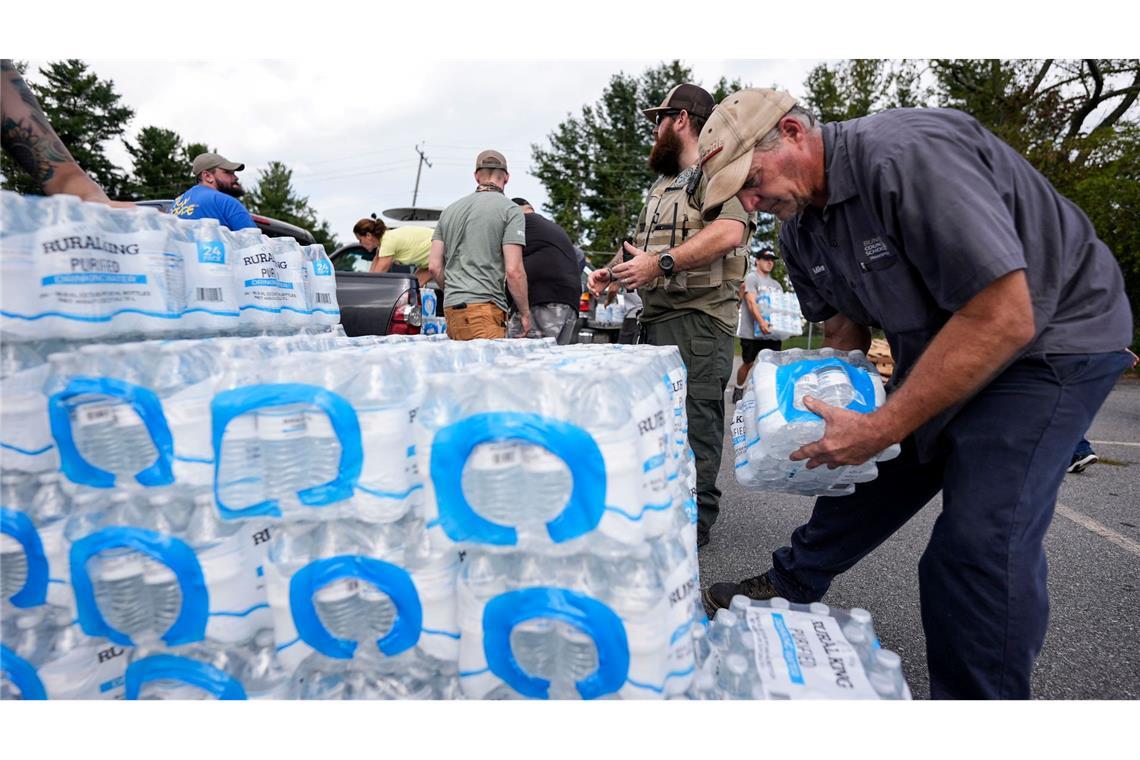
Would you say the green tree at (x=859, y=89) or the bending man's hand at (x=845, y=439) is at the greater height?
the green tree at (x=859, y=89)

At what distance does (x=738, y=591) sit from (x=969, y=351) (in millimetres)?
1418

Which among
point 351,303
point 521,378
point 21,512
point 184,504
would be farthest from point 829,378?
point 351,303

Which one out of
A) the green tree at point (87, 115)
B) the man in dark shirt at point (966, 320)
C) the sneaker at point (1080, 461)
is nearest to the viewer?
the man in dark shirt at point (966, 320)

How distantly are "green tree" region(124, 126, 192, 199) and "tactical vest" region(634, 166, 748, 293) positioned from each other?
148ft

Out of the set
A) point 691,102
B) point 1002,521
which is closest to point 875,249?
point 1002,521

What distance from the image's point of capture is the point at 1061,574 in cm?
304

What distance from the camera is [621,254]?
3.49 m

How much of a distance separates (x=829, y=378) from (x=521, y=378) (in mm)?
1263

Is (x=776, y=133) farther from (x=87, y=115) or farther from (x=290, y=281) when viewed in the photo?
(x=87, y=115)

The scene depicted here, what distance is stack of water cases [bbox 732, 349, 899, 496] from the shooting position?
203 centimetres

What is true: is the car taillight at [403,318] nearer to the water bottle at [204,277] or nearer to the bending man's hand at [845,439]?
the water bottle at [204,277]

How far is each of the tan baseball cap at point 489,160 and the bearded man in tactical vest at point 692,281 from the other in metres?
1.83

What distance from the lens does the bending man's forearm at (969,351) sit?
152 cm

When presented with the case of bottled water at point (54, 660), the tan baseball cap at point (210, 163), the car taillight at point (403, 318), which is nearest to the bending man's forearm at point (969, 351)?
the case of bottled water at point (54, 660)
